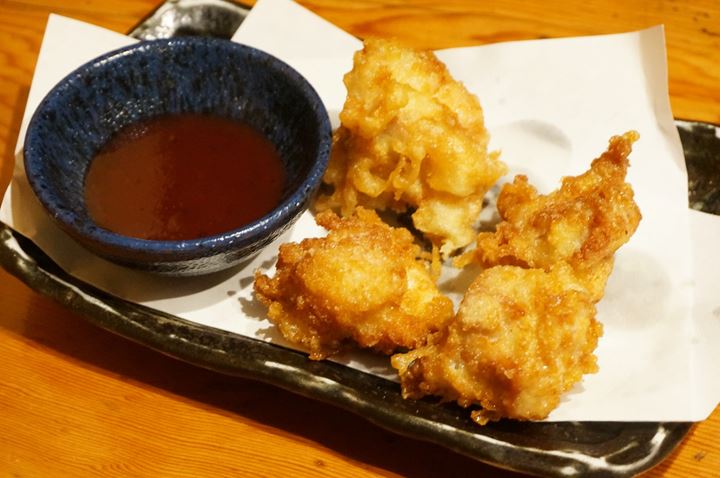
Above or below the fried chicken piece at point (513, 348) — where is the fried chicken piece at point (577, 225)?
above

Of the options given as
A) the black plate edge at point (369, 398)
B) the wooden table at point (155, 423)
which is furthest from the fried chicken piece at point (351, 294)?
the wooden table at point (155, 423)

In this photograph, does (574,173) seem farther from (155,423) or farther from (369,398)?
(155,423)

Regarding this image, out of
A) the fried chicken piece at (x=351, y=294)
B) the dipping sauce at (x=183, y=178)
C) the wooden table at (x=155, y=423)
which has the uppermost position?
the dipping sauce at (x=183, y=178)

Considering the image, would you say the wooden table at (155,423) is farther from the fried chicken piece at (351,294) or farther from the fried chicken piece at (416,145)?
the fried chicken piece at (416,145)

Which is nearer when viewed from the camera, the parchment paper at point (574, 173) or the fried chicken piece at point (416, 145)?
the parchment paper at point (574, 173)

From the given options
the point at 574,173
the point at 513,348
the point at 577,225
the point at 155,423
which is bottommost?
the point at 155,423

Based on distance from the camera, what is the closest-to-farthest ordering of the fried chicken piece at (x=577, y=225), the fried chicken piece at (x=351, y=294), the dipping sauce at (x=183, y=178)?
1. the fried chicken piece at (x=351, y=294)
2. the fried chicken piece at (x=577, y=225)
3. the dipping sauce at (x=183, y=178)

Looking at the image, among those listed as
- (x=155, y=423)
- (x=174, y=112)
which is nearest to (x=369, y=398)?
(x=155, y=423)

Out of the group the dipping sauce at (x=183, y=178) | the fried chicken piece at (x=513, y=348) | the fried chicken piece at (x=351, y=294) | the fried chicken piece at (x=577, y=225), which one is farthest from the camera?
the dipping sauce at (x=183, y=178)
